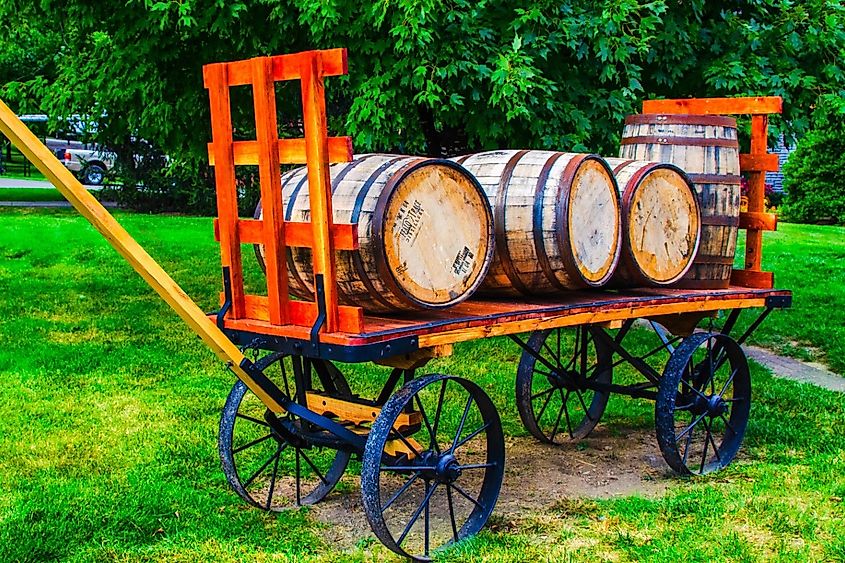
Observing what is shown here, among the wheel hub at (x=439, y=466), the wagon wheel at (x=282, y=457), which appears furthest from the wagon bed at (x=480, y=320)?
the wheel hub at (x=439, y=466)

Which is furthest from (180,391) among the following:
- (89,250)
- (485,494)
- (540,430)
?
(89,250)

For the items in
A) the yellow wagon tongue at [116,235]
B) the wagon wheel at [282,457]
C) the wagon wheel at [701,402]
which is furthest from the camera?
the wagon wheel at [701,402]

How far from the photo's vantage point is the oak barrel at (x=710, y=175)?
240 inches

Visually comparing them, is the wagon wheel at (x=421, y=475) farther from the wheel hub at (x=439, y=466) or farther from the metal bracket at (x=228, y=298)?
the metal bracket at (x=228, y=298)

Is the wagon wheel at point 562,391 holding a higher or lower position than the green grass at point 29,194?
lower

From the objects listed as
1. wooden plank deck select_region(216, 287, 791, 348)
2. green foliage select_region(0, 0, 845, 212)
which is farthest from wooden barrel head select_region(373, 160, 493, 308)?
green foliage select_region(0, 0, 845, 212)

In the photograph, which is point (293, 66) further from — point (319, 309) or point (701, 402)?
point (701, 402)

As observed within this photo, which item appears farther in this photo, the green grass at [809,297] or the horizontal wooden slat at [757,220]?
the green grass at [809,297]

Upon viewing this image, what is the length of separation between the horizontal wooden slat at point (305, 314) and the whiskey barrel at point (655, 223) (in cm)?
177

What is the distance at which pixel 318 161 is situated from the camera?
13.8 ft

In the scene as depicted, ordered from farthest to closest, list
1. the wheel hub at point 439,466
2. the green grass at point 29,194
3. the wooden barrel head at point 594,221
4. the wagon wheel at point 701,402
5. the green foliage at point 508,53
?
the green grass at point 29,194 → the green foliage at point 508,53 → the wagon wheel at point 701,402 → the wooden barrel head at point 594,221 → the wheel hub at point 439,466

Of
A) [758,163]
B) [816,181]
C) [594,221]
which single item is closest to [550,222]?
[594,221]

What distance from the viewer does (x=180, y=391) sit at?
24.2 ft

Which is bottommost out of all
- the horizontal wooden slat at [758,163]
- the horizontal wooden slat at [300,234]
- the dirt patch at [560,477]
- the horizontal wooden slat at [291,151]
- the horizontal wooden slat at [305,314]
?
the dirt patch at [560,477]
